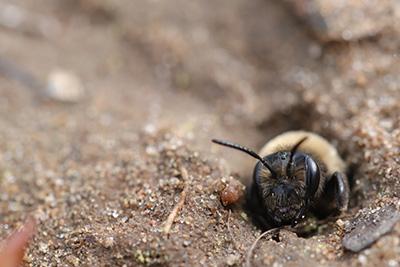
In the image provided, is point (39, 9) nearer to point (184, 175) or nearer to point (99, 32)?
point (99, 32)

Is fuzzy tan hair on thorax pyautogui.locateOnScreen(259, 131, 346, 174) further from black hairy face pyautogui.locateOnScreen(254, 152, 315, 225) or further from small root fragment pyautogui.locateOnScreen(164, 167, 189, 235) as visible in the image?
small root fragment pyautogui.locateOnScreen(164, 167, 189, 235)

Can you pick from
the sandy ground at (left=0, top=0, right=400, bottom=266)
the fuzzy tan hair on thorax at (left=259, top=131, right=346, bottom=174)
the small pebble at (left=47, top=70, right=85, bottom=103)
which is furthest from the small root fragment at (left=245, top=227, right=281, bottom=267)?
the small pebble at (left=47, top=70, right=85, bottom=103)

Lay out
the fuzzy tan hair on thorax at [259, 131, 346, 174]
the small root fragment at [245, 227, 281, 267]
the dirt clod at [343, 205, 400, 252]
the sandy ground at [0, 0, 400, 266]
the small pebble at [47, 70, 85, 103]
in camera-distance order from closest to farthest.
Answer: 1. the dirt clod at [343, 205, 400, 252]
2. the small root fragment at [245, 227, 281, 267]
3. the sandy ground at [0, 0, 400, 266]
4. the fuzzy tan hair on thorax at [259, 131, 346, 174]
5. the small pebble at [47, 70, 85, 103]

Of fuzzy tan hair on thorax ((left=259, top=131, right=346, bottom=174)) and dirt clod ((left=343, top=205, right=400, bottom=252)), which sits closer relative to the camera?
dirt clod ((left=343, top=205, right=400, bottom=252))

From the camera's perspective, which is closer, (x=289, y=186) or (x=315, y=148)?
(x=289, y=186)

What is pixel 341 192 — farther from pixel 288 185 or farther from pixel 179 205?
pixel 179 205

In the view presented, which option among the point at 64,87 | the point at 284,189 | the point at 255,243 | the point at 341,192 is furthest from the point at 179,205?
the point at 64,87

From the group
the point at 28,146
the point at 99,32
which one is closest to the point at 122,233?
the point at 28,146

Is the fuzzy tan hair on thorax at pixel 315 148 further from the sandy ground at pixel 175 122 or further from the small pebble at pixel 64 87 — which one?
the small pebble at pixel 64 87
